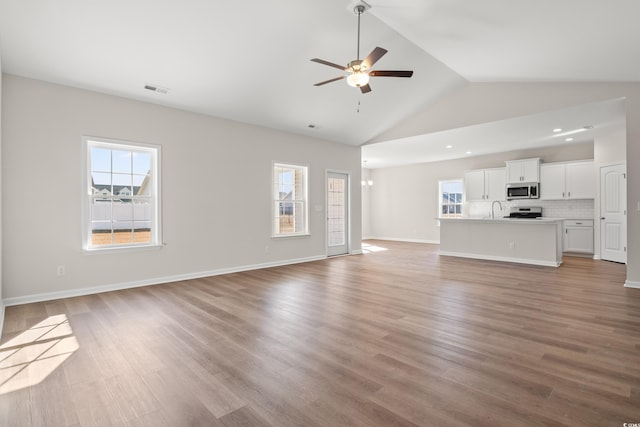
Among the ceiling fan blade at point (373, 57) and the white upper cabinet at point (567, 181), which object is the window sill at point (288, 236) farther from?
the white upper cabinet at point (567, 181)

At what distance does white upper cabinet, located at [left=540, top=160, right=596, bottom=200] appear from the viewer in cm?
756

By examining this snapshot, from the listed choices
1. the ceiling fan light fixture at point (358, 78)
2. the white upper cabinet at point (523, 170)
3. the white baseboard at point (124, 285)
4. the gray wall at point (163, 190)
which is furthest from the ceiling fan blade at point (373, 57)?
the white upper cabinet at point (523, 170)

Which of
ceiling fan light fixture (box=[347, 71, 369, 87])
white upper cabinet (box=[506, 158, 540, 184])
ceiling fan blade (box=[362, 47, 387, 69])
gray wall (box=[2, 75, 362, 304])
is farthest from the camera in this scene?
white upper cabinet (box=[506, 158, 540, 184])

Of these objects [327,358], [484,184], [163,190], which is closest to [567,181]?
[484,184]

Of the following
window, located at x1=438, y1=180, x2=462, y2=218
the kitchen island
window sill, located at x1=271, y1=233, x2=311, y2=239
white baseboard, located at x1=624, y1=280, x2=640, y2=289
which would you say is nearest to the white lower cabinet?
the kitchen island

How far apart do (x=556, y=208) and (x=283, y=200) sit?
23.1ft

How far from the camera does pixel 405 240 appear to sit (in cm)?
1123

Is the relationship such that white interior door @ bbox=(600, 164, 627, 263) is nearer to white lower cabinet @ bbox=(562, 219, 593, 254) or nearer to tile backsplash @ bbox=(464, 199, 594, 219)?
white lower cabinet @ bbox=(562, 219, 593, 254)

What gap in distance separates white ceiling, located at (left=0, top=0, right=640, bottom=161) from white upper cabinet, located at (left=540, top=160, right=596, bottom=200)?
373 centimetres

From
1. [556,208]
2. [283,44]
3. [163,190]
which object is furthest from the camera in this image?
[556,208]

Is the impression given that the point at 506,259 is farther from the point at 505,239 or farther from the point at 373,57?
the point at 373,57

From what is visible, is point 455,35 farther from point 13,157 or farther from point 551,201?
point 551,201

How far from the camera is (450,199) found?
10.3m

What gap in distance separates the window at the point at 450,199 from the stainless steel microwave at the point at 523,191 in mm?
1637
